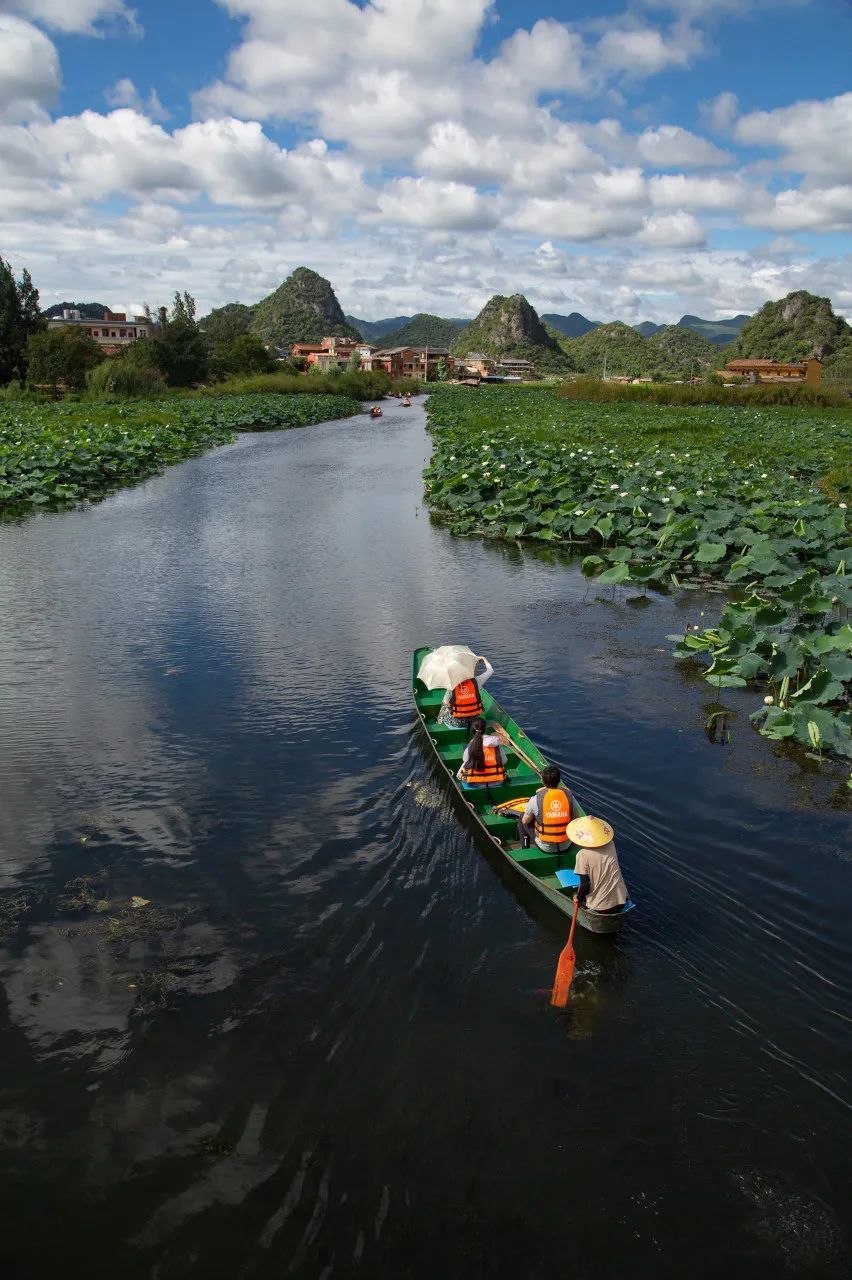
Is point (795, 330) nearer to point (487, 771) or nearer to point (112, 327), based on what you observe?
point (112, 327)

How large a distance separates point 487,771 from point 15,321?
6235 cm

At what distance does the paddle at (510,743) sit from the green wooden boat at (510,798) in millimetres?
14

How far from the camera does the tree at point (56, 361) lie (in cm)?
5869

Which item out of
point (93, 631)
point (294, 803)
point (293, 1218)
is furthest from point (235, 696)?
point (293, 1218)

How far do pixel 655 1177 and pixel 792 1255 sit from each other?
779 millimetres

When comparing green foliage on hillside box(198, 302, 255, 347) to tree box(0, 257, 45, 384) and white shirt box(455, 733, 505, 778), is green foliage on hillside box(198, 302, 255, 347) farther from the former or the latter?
white shirt box(455, 733, 505, 778)

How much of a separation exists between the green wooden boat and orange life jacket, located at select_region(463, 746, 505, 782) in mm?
101

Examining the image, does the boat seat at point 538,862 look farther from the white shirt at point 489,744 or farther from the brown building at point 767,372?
the brown building at point 767,372

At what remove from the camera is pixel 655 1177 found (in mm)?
5203

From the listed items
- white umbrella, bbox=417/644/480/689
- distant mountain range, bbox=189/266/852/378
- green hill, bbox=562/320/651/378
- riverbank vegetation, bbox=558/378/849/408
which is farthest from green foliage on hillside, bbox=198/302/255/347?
white umbrella, bbox=417/644/480/689

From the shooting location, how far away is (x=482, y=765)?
882 cm

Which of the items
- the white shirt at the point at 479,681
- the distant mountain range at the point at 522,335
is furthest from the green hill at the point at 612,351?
the white shirt at the point at 479,681

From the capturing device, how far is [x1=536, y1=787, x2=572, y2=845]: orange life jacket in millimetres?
7703

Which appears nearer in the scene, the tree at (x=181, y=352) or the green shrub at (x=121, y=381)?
the green shrub at (x=121, y=381)
